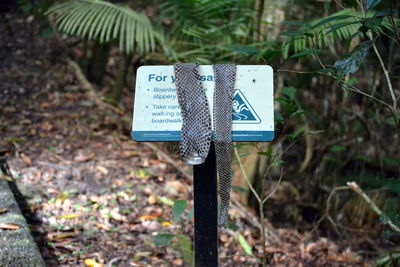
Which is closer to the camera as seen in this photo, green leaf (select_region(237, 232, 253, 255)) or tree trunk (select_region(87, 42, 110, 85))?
green leaf (select_region(237, 232, 253, 255))

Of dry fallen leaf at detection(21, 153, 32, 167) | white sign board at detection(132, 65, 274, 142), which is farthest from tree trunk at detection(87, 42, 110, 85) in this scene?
white sign board at detection(132, 65, 274, 142)

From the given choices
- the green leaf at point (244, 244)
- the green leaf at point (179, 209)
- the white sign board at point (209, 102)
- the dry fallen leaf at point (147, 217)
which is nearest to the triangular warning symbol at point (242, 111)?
the white sign board at point (209, 102)

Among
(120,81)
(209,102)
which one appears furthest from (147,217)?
(120,81)

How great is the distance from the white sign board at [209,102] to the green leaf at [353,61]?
265 millimetres

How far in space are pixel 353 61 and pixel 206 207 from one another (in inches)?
30.7

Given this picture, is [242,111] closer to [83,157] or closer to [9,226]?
[9,226]

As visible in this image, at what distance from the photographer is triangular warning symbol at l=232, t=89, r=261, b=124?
1968 mm

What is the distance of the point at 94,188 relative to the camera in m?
3.63

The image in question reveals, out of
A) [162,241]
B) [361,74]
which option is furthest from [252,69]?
→ [361,74]

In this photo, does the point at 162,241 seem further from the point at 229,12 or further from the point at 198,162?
the point at 229,12

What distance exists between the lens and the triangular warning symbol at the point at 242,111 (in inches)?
77.5

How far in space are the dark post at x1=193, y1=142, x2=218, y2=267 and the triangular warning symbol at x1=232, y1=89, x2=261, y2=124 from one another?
7.1 inches

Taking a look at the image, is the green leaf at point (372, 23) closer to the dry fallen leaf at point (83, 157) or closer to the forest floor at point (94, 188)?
the forest floor at point (94, 188)

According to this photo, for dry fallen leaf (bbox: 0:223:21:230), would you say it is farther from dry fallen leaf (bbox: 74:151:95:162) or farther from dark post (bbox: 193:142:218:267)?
dry fallen leaf (bbox: 74:151:95:162)
